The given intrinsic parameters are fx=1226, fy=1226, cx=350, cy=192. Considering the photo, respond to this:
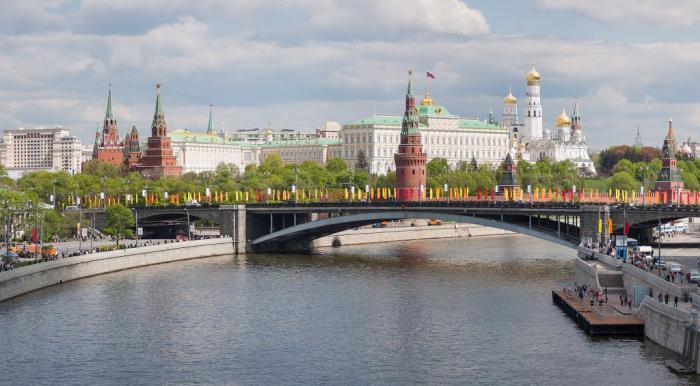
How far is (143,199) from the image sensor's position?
14838cm

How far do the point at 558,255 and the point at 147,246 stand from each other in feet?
117

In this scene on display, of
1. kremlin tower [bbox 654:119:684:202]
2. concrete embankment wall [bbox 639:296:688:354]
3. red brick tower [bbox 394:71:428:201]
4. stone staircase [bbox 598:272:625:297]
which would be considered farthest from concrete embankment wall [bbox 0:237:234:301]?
kremlin tower [bbox 654:119:684:202]

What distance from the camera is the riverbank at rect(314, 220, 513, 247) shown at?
126 meters

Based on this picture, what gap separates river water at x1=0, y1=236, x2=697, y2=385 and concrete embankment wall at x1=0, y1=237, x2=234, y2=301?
1064mm

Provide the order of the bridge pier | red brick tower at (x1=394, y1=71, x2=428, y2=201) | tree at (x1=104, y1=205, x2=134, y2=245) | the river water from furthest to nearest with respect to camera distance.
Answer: red brick tower at (x1=394, y1=71, x2=428, y2=201), tree at (x1=104, y1=205, x2=134, y2=245), the bridge pier, the river water

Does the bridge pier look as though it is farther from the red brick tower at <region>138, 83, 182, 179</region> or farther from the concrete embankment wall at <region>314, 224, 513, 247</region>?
the red brick tower at <region>138, 83, 182, 179</region>

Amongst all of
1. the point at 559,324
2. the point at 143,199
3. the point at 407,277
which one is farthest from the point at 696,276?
the point at 143,199

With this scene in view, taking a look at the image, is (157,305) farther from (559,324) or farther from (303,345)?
(559,324)

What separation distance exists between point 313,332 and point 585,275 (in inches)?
788

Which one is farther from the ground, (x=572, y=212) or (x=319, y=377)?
(x=572, y=212)

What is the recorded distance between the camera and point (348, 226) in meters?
115

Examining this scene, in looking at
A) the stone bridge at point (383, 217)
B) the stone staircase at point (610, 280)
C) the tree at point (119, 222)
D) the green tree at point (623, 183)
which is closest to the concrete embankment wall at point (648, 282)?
the stone staircase at point (610, 280)

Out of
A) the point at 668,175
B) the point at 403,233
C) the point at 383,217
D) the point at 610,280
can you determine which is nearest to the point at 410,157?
the point at 403,233

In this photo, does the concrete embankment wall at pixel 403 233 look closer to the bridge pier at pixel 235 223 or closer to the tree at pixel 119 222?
the bridge pier at pixel 235 223
